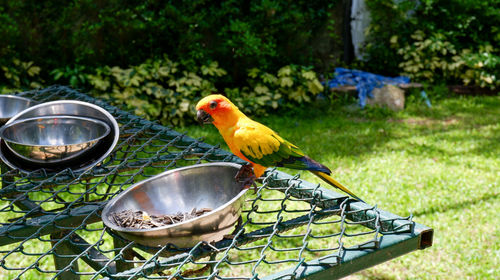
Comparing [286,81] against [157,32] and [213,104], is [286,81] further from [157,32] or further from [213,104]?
[213,104]

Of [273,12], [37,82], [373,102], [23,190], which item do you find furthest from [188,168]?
[373,102]

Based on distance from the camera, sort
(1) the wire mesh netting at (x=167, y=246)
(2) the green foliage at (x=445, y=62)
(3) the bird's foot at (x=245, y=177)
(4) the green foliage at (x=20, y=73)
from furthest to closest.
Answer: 1. (2) the green foliage at (x=445, y=62)
2. (4) the green foliage at (x=20, y=73)
3. (3) the bird's foot at (x=245, y=177)
4. (1) the wire mesh netting at (x=167, y=246)

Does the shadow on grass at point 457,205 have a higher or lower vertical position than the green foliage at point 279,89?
lower

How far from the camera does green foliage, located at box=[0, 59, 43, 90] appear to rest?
5.31m

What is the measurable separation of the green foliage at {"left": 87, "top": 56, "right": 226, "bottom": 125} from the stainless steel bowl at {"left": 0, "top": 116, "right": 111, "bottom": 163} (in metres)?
3.43

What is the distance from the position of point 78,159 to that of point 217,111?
576 mm

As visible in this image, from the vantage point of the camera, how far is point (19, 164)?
5.81 feet

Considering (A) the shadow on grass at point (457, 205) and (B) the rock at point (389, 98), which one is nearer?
(A) the shadow on grass at point (457, 205)

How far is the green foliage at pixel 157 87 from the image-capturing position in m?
5.58

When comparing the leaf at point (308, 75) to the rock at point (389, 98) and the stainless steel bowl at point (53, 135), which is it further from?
the stainless steel bowl at point (53, 135)

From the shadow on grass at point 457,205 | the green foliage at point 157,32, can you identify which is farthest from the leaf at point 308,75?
the shadow on grass at point 457,205

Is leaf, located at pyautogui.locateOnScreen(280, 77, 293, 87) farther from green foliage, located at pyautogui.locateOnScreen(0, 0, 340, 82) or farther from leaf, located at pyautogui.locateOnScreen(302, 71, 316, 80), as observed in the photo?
green foliage, located at pyautogui.locateOnScreen(0, 0, 340, 82)

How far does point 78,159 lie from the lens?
69.9 inches

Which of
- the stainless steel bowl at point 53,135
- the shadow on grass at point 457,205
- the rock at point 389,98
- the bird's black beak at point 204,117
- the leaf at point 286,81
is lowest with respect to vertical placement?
the shadow on grass at point 457,205
